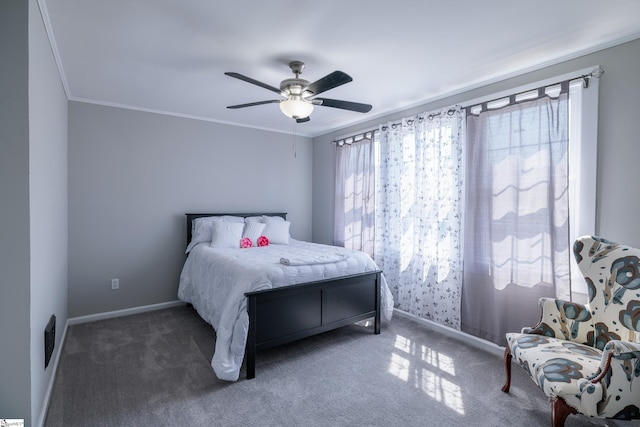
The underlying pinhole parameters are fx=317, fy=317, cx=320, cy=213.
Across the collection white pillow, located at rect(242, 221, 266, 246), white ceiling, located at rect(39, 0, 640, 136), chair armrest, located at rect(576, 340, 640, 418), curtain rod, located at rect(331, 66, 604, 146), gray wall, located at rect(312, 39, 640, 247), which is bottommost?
chair armrest, located at rect(576, 340, 640, 418)

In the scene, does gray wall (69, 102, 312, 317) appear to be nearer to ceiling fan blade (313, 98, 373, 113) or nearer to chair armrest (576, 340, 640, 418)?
ceiling fan blade (313, 98, 373, 113)

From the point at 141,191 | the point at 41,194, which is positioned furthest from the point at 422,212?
the point at 141,191

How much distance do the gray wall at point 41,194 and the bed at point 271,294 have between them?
1067 mm

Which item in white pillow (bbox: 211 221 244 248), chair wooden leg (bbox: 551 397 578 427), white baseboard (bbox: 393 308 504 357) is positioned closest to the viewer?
chair wooden leg (bbox: 551 397 578 427)

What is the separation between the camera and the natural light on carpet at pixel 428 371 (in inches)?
89.2

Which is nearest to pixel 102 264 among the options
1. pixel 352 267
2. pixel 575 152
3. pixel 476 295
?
pixel 352 267

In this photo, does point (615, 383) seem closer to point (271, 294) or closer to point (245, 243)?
point (271, 294)

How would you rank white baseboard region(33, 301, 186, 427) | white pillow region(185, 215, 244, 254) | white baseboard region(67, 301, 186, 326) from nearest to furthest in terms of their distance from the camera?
white baseboard region(33, 301, 186, 427)
white baseboard region(67, 301, 186, 326)
white pillow region(185, 215, 244, 254)

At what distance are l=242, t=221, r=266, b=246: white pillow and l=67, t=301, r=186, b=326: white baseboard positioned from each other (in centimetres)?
126

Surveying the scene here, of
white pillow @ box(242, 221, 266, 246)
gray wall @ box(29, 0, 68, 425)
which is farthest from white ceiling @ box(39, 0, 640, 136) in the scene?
white pillow @ box(242, 221, 266, 246)

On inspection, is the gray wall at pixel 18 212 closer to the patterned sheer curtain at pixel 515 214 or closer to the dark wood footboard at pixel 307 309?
the dark wood footboard at pixel 307 309

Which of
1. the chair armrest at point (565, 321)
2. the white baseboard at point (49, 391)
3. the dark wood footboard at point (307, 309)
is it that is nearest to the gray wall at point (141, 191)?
the white baseboard at point (49, 391)

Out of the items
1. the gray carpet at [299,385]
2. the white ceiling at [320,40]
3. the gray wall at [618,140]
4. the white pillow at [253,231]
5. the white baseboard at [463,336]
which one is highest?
the white ceiling at [320,40]

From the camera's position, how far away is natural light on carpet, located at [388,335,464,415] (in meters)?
2.27
